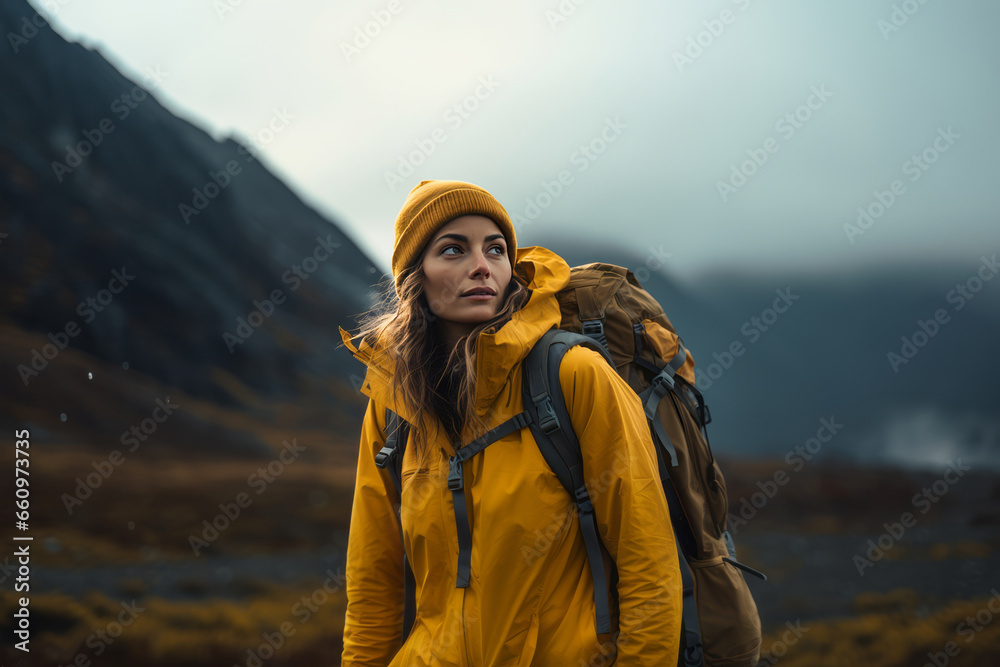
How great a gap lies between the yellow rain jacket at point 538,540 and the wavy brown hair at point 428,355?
0.04m

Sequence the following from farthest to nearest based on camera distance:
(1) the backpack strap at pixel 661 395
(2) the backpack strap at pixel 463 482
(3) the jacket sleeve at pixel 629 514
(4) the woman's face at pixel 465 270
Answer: (1) the backpack strap at pixel 661 395 → (4) the woman's face at pixel 465 270 → (2) the backpack strap at pixel 463 482 → (3) the jacket sleeve at pixel 629 514

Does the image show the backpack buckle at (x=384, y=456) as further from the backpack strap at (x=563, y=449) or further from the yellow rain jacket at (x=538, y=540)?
the backpack strap at (x=563, y=449)

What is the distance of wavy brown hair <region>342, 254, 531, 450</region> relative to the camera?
1.42 m

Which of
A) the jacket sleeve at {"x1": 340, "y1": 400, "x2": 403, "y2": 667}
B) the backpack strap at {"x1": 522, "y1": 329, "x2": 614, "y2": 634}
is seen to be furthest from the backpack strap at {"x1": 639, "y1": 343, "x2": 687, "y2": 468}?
the jacket sleeve at {"x1": 340, "y1": 400, "x2": 403, "y2": 667}

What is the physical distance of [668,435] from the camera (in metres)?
1.62

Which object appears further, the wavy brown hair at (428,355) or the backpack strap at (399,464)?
the backpack strap at (399,464)

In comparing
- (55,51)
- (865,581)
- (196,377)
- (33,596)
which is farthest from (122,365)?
(865,581)

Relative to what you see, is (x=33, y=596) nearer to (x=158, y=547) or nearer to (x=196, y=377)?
(x=158, y=547)

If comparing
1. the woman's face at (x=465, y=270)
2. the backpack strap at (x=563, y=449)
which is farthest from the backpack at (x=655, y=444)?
the woman's face at (x=465, y=270)

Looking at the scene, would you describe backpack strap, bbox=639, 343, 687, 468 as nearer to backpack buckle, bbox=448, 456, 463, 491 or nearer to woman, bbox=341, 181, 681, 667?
Answer: woman, bbox=341, 181, 681, 667

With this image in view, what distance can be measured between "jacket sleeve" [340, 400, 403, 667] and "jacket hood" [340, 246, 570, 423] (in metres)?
0.16

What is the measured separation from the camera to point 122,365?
4980 millimetres

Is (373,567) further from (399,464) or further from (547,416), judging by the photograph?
(547,416)

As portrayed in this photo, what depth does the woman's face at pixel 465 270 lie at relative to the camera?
147 cm
